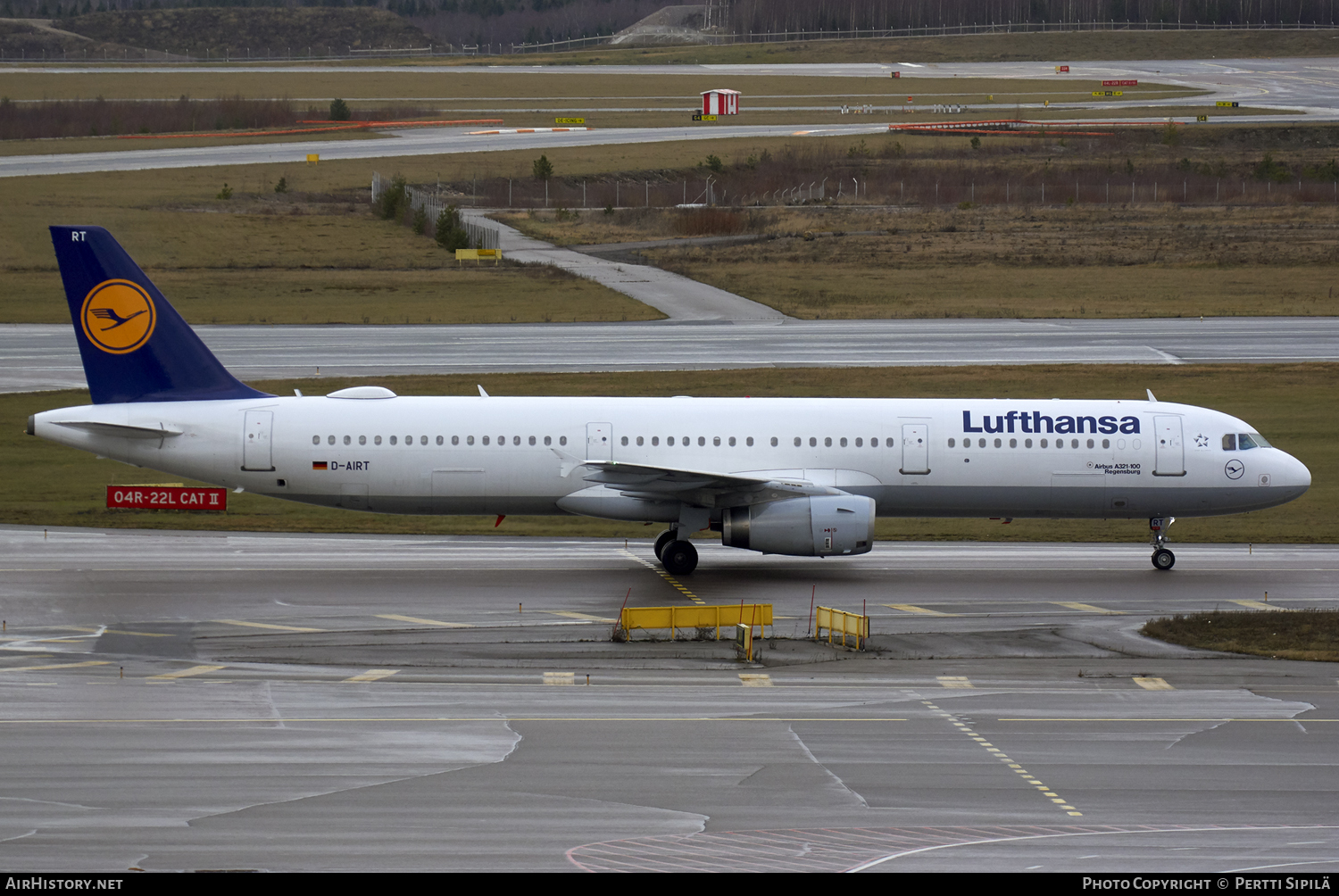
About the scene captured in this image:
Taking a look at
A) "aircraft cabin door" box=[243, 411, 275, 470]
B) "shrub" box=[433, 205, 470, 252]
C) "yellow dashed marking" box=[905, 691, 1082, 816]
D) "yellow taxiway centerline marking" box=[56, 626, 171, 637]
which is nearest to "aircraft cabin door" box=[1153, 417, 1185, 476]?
"yellow dashed marking" box=[905, 691, 1082, 816]

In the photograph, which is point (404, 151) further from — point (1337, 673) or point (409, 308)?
point (1337, 673)

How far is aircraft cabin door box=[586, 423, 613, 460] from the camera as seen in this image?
108 feet

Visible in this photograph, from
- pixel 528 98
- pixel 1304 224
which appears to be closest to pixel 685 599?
pixel 1304 224

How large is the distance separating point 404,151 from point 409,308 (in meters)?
55.7

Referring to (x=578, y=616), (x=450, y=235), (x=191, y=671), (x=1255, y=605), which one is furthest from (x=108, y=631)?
(x=450, y=235)

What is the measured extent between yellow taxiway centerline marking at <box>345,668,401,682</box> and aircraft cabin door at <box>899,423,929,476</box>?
562 inches

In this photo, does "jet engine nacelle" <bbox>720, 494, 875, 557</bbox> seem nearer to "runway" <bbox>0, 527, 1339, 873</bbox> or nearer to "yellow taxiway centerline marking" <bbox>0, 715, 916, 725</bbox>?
"runway" <bbox>0, 527, 1339, 873</bbox>

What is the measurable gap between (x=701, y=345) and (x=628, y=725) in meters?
44.0

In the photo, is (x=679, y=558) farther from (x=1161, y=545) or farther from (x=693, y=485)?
(x=1161, y=545)

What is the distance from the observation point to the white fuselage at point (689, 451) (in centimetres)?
3234

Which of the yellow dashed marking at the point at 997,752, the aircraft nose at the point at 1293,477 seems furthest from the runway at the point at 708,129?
the yellow dashed marking at the point at 997,752

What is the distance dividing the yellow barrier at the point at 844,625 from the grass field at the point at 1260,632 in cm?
576

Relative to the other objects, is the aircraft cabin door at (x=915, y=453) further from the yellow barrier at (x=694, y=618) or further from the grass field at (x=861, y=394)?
the yellow barrier at (x=694, y=618)

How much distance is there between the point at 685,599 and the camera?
97.8 ft
